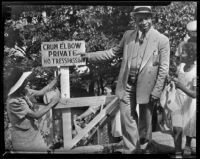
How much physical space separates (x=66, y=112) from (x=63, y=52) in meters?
0.85

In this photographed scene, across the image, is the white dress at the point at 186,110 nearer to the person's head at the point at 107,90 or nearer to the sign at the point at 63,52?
the person's head at the point at 107,90

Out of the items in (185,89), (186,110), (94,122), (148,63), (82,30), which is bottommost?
(94,122)

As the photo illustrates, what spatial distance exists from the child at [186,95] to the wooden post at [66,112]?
4.81ft

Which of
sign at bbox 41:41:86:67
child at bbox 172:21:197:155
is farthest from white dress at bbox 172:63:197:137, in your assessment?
sign at bbox 41:41:86:67

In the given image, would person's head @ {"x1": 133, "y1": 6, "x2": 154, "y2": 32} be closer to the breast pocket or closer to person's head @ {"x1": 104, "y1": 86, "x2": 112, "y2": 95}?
the breast pocket

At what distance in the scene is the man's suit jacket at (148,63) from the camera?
17.6 ft

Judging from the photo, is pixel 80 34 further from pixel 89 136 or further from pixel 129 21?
pixel 89 136

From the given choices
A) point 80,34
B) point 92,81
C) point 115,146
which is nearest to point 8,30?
point 80,34

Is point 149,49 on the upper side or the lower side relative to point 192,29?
lower

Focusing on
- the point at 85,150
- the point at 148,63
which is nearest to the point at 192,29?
the point at 148,63

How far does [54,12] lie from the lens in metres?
5.50

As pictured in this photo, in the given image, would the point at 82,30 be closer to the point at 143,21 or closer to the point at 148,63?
the point at 143,21

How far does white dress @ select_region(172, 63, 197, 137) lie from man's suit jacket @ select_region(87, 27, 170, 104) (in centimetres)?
27

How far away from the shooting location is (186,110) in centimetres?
541
